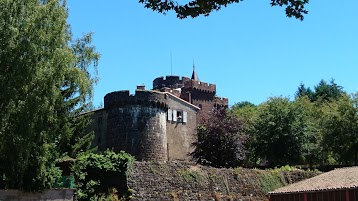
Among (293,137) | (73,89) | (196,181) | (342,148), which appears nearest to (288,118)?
(293,137)

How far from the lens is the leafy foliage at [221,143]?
1575 inches

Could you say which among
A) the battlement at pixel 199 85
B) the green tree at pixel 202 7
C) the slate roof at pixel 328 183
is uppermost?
the battlement at pixel 199 85

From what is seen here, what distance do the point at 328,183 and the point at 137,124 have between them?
49.7ft

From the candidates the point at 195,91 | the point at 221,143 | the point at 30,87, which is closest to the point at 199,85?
the point at 195,91

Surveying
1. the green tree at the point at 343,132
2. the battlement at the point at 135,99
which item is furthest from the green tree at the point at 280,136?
the battlement at the point at 135,99

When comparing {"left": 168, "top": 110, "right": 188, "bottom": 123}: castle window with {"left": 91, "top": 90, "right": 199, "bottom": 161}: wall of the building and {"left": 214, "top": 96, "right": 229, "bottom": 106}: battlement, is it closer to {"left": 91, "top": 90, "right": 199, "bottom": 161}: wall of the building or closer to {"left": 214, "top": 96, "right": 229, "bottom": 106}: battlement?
{"left": 91, "top": 90, "right": 199, "bottom": 161}: wall of the building

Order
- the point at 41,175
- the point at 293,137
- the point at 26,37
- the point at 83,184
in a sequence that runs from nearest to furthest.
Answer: the point at 26,37 → the point at 41,175 → the point at 83,184 → the point at 293,137

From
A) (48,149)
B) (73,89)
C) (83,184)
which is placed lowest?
(83,184)

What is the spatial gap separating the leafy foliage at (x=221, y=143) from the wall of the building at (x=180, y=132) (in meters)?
3.35

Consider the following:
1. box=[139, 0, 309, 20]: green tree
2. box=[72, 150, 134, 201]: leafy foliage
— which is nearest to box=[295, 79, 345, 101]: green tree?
box=[72, 150, 134, 201]: leafy foliage

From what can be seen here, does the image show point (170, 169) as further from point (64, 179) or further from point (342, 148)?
point (342, 148)

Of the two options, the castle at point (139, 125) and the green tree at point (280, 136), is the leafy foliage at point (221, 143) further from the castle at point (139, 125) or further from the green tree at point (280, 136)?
the green tree at point (280, 136)

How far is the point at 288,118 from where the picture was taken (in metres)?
44.5

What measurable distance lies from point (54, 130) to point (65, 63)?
329 cm
